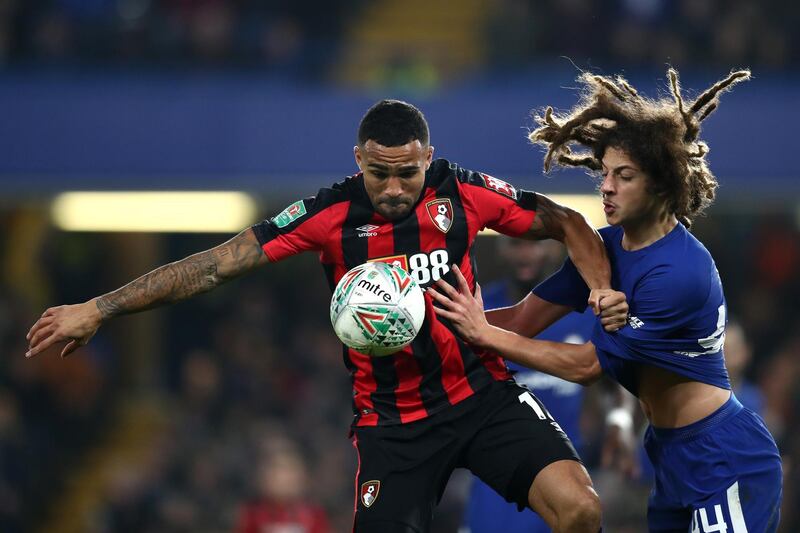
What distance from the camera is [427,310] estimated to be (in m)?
4.86

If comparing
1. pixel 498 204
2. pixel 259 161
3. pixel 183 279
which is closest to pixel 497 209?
pixel 498 204

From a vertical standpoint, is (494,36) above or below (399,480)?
above

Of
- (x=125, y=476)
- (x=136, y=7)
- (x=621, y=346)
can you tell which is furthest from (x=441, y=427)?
(x=136, y=7)

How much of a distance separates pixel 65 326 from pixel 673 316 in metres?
2.47

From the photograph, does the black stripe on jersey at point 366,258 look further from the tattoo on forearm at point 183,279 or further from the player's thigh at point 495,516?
the player's thigh at point 495,516

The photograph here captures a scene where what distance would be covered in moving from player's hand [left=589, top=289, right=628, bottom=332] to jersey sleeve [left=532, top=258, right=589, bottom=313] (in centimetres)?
46

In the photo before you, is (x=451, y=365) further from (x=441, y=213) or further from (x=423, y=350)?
(x=441, y=213)

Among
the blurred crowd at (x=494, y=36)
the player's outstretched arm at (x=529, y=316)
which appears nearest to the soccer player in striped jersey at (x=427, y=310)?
the player's outstretched arm at (x=529, y=316)

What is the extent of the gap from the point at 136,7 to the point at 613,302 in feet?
29.2

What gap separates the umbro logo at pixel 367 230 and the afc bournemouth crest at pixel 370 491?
1.03 m

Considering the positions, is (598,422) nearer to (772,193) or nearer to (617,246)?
(617,246)

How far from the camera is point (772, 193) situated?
1130cm

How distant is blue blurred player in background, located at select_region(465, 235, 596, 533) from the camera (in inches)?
243

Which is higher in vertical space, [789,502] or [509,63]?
[509,63]
